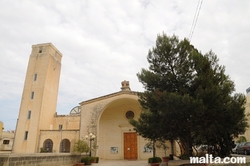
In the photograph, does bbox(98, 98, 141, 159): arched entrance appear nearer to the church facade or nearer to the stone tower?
the church facade

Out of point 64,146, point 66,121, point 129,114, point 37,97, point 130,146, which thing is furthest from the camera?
point 66,121

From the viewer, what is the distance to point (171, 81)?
9234 millimetres

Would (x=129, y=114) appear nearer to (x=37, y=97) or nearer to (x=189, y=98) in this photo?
(x=37, y=97)

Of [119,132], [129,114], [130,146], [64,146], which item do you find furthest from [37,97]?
[130,146]

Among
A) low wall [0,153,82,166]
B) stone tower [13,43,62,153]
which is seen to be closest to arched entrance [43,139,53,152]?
stone tower [13,43,62,153]

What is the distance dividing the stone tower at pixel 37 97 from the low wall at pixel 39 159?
942cm

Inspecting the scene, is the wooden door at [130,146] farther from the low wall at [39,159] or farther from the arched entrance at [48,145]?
the arched entrance at [48,145]

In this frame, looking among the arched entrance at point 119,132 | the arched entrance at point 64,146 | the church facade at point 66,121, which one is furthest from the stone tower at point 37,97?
the arched entrance at point 119,132

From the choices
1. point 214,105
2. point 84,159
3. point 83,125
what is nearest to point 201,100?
point 214,105

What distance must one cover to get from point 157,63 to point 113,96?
10.3m

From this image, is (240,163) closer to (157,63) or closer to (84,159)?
(157,63)

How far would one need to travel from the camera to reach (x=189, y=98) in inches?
305

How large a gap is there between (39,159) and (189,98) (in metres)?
7.53

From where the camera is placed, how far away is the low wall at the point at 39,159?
742 cm
